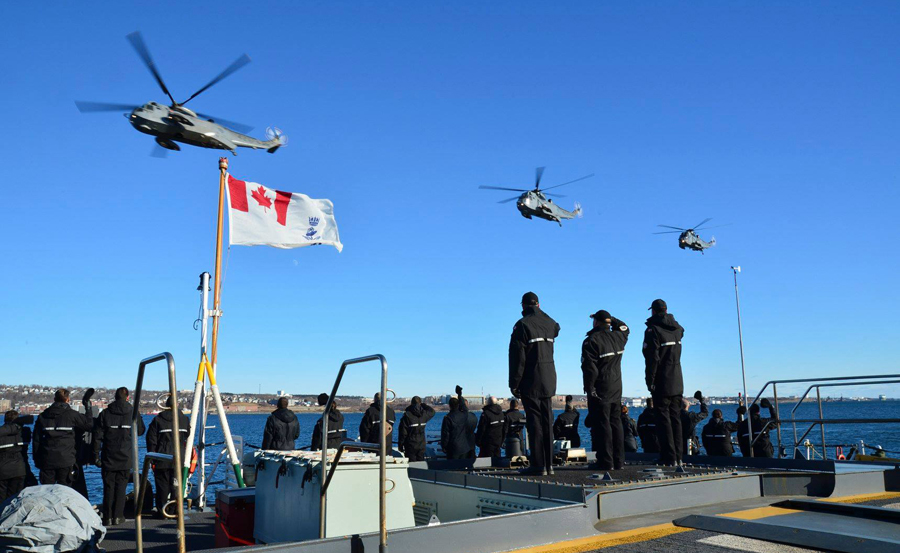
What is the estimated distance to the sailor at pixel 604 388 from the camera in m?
8.18

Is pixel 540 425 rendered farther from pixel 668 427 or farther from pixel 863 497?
pixel 863 497

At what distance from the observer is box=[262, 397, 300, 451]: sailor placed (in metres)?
11.5

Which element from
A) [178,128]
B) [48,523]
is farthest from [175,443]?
[178,128]

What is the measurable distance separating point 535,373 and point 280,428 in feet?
17.7

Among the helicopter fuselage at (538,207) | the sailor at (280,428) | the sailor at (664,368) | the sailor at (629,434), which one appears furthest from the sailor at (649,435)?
the helicopter fuselage at (538,207)

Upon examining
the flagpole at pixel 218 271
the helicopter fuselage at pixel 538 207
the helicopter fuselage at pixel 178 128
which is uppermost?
the helicopter fuselage at pixel 538 207

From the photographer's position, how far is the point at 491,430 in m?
13.6

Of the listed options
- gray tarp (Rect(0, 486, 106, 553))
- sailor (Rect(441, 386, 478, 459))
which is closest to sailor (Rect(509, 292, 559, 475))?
sailor (Rect(441, 386, 478, 459))

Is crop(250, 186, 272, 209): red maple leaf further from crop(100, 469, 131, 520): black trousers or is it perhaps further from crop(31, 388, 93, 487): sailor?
crop(100, 469, 131, 520): black trousers

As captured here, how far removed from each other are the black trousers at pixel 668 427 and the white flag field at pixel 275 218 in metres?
7.43

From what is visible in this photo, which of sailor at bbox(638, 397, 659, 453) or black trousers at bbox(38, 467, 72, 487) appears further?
sailor at bbox(638, 397, 659, 453)

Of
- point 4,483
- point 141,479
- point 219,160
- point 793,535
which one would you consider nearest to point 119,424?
point 4,483

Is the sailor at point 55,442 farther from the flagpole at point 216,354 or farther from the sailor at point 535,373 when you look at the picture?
the sailor at point 535,373

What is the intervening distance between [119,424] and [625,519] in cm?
774
